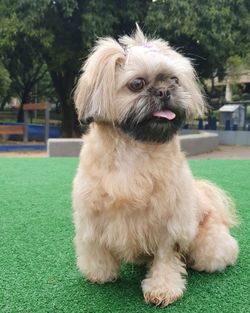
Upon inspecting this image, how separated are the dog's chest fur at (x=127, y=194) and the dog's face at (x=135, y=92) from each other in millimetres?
132

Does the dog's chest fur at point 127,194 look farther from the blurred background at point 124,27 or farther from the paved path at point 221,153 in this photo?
the paved path at point 221,153

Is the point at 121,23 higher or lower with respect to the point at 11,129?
higher

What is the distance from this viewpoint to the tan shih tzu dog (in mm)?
2102

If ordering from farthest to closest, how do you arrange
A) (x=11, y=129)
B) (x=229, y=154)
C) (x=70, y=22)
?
1. (x=11, y=129)
2. (x=70, y=22)
3. (x=229, y=154)

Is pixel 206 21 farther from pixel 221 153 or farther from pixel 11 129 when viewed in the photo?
pixel 11 129

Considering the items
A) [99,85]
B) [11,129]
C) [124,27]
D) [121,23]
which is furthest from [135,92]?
[11,129]

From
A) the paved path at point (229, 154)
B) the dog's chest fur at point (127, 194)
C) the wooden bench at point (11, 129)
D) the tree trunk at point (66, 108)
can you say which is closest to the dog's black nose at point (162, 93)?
the dog's chest fur at point (127, 194)

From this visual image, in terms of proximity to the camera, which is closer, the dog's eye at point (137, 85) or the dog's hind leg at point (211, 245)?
the dog's eye at point (137, 85)

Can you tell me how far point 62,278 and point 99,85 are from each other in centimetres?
113

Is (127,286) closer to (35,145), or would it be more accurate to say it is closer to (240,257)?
(240,257)

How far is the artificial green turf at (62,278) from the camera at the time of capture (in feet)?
7.29

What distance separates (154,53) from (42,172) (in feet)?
14.7

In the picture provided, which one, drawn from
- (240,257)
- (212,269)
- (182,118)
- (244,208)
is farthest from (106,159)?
(244,208)

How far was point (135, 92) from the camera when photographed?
210 cm
